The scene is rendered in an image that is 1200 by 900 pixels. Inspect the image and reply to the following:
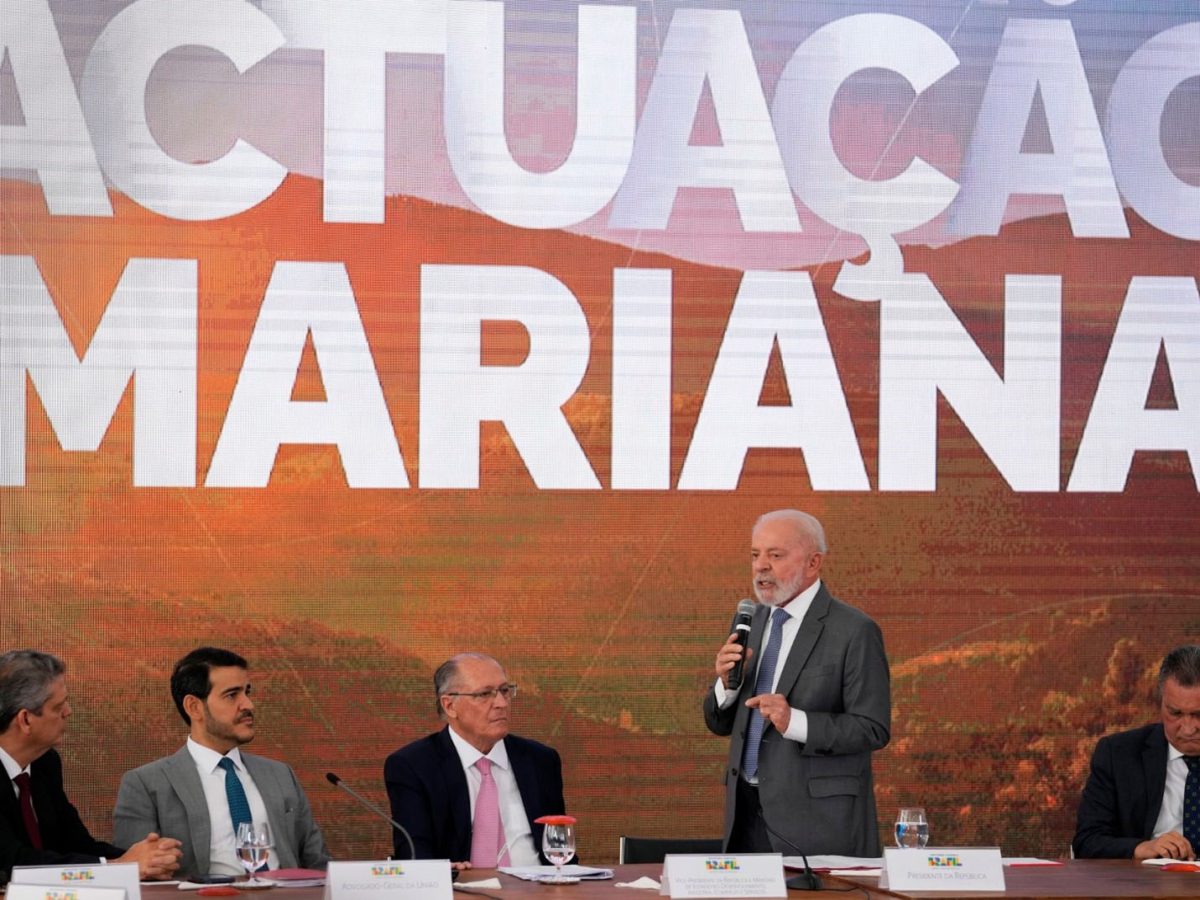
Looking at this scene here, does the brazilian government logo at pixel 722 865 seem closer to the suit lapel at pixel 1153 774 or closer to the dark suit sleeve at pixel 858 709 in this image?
the dark suit sleeve at pixel 858 709

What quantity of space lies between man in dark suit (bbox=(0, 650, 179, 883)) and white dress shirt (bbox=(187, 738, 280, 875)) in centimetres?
25

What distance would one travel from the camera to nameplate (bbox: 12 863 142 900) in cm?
349

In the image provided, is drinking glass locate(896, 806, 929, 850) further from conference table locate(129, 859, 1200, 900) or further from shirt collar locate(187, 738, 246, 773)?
shirt collar locate(187, 738, 246, 773)

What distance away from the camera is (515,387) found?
19.0ft

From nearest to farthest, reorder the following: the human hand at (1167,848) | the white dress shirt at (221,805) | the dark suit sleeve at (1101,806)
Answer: the human hand at (1167,848) → the white dress shirt at (221,805) → the dark suit sleeve at (1101,806)

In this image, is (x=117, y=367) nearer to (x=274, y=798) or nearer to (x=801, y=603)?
(x=274, y=798)

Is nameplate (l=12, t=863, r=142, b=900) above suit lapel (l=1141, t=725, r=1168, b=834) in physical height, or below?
below

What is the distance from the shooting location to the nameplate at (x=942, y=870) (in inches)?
153

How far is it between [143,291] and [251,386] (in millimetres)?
454

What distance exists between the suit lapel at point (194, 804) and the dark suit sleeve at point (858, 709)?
1.62 meters

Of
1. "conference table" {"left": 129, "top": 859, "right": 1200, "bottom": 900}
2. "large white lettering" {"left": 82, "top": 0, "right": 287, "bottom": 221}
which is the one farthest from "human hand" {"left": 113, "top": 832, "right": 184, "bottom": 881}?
"large white lettering" {"left": 82, "top": 0, "right": 287, "bottom": 221}

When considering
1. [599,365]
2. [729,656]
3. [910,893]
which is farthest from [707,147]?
[910,893]

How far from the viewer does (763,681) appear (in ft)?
16.5

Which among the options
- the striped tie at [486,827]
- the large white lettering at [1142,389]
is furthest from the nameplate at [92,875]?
the large white lettering at [1142,389]
